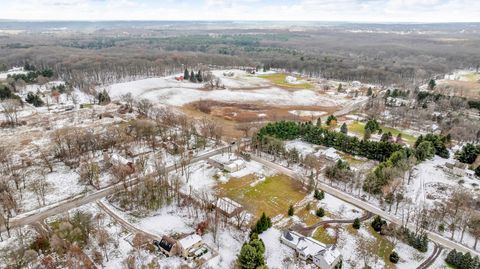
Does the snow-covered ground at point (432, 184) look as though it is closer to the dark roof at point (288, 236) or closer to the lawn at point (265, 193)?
the lawn at point (265, 193)

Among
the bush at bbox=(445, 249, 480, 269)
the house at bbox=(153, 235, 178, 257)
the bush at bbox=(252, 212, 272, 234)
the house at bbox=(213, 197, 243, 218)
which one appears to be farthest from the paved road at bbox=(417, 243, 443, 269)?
the house at bbox=(153, 235, 178, 257)

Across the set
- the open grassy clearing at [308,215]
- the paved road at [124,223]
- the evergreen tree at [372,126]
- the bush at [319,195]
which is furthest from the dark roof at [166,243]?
the evergreen tree at [372,126]

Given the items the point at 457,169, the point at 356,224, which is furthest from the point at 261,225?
the point at 457,169

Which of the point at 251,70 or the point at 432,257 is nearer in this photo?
the point at 432,257

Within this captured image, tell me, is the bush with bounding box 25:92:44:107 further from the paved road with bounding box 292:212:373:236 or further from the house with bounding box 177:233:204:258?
the paved road with bounding box 292:212:373:236

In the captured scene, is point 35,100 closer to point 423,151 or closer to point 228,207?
point 228,207

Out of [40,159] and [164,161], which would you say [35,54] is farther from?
[164,161]

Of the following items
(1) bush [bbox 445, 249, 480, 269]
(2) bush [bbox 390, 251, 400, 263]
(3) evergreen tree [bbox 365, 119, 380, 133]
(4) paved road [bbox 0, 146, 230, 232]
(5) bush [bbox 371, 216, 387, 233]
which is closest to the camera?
(1) bush [bbox 445, 249, 480, 269]
